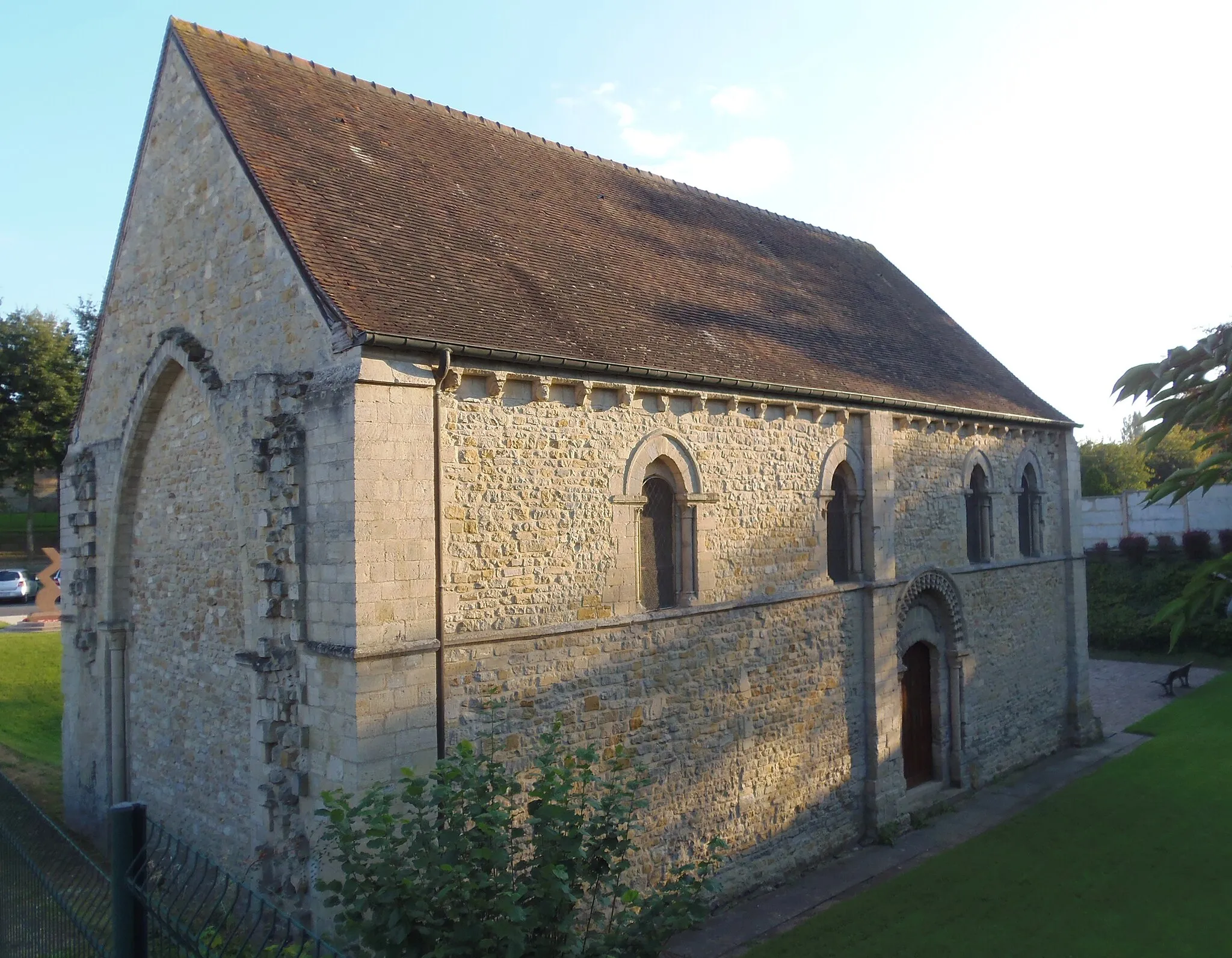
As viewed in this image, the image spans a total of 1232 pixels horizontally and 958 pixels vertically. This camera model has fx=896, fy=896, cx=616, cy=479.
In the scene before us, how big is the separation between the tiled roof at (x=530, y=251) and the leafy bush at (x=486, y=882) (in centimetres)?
457

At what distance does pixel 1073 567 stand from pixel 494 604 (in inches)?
580

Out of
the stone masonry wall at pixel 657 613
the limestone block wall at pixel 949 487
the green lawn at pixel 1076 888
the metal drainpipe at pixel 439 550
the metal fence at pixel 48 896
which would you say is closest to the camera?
the metal fence at pixel 48 896

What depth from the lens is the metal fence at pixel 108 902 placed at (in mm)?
4203

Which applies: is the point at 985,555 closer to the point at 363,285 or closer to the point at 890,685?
the point at 890,685

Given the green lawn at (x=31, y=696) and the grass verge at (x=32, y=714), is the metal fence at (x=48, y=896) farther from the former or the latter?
the green lawn at (x=31, y=696)

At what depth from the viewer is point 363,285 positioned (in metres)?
9.30

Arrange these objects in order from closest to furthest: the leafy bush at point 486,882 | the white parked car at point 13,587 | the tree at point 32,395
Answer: the leafy bush at point 486,882, the white parked car at point 13,587, the tree at point 32,395

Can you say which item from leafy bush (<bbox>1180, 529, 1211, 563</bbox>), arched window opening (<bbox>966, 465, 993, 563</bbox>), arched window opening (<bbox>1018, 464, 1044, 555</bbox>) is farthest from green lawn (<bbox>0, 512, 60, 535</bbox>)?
leafy bush (<bbox>1180, 529, 1211, 563</bbox>)

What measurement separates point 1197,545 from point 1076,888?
20388 millimetres

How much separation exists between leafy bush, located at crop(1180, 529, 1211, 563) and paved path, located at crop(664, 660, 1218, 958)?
833cm

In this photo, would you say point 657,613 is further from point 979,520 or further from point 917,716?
point 979,520

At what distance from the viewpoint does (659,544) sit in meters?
11.3

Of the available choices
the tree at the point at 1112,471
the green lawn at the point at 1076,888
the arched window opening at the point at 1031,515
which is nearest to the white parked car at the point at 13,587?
the green lawn at the point at 1076,888

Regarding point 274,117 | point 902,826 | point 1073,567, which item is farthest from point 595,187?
point 1073,567
